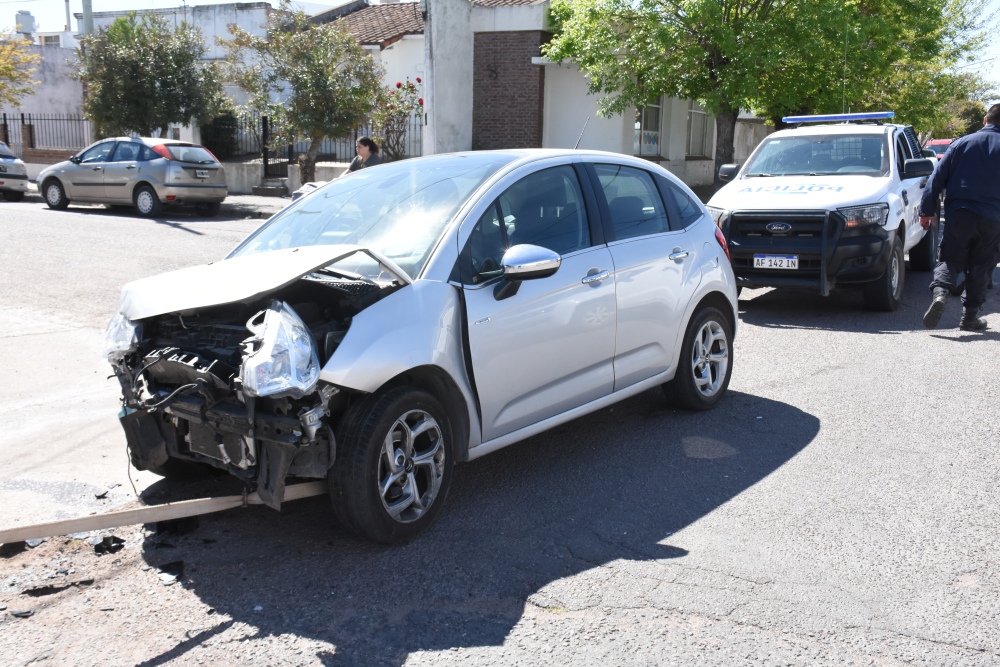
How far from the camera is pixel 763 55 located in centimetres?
1845

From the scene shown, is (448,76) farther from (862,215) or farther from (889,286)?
→ (889,286)

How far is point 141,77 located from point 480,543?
2329cm

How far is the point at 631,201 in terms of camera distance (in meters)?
5.98

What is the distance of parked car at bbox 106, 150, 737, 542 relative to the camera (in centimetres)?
404

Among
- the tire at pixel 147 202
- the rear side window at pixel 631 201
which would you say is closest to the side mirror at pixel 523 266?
the rear side window at pixel 631 201

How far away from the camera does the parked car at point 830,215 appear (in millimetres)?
9906

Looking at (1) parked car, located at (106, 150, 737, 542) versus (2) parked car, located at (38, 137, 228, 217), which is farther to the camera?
(2) parked car, located at (38, 137, 228, 217)

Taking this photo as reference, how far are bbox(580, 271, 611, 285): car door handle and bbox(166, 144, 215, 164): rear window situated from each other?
52.2ft

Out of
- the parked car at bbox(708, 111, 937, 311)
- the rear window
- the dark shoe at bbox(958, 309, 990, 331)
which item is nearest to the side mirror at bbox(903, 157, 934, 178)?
the parked car at bbox(708, 111, 937, 311)

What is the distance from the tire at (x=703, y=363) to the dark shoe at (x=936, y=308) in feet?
11.2

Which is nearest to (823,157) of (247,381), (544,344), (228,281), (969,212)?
(969,212)

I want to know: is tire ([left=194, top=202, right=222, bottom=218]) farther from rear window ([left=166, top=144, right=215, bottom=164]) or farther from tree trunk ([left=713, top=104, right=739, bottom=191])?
tree trunk ([left=713, top=104, right=739, bottom=191])


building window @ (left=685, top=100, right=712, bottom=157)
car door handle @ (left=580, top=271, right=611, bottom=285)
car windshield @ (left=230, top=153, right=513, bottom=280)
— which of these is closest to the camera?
car windshield @ (left=230, top=153, right=513, bottom=280)

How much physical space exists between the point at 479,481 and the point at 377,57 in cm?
2565
